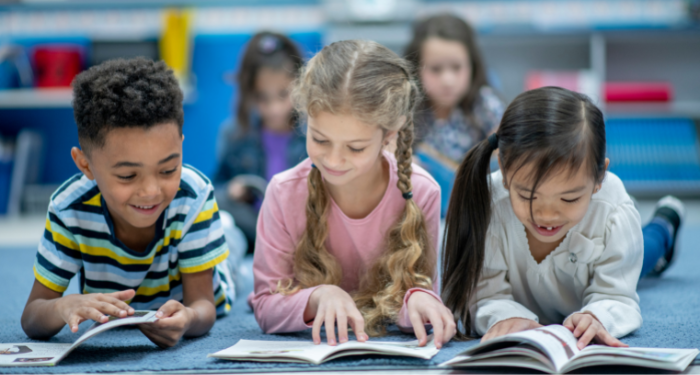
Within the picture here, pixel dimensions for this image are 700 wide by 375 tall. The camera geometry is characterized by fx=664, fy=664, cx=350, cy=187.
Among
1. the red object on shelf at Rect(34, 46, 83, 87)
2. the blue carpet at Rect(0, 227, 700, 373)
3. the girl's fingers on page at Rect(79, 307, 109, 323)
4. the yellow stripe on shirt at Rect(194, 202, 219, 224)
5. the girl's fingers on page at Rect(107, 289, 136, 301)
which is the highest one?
the red object on shelf at Rect(34, 46, 83, 87)

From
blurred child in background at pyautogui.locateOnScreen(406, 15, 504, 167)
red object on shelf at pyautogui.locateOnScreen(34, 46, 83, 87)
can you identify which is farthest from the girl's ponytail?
red object on shelf at pyautogui.locateOnScreen(34, 46, 83, 87)

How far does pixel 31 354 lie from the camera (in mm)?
936

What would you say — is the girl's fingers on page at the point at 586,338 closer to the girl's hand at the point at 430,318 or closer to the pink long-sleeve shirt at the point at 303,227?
the girl's hand at the point at 430,318

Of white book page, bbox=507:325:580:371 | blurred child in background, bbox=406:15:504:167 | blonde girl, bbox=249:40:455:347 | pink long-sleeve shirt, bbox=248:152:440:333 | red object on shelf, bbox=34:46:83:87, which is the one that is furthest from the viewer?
red object on shelf, bbox=34:46:83:87

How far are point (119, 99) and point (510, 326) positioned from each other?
65cm

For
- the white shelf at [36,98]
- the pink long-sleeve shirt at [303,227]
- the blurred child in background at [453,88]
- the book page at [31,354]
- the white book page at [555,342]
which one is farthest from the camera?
the white shelf at [36,98]

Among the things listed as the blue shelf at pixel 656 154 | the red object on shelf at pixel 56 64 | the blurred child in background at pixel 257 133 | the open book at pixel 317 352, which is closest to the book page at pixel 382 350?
the open book at pixel 317 352

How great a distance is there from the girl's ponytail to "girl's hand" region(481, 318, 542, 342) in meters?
0.09

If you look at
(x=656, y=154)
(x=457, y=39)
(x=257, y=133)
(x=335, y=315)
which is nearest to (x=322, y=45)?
(x=257, y=133)

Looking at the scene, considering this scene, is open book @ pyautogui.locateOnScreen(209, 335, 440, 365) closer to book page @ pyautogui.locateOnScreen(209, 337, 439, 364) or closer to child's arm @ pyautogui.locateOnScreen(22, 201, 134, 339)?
book page @ pyautogui.locateOnScreen(209, 337, 439, 364)

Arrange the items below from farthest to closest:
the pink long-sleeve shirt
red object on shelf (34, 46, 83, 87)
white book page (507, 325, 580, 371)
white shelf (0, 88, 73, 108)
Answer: red object on shelf (34, 46, 83, 87)
white shelf (0, 88, 73, 108)
the pink long-sleeve shirt
white book page (507, 325, 580, 371)

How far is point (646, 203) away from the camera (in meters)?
3.14

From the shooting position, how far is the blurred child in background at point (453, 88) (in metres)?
2.04

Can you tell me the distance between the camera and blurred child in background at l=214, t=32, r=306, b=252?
6.71 feet
